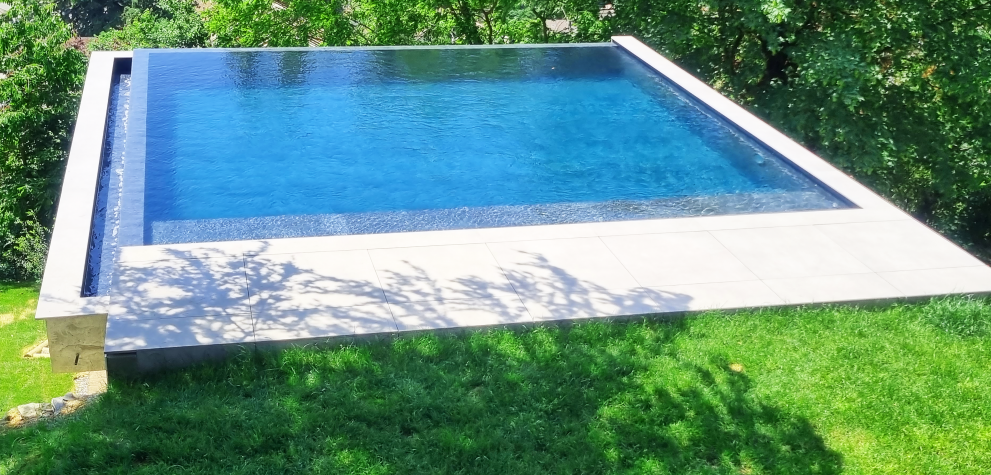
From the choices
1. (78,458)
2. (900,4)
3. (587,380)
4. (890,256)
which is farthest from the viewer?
(900,4)

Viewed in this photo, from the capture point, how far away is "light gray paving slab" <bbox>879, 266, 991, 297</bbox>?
585 cm

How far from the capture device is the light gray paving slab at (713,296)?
18.2 feet

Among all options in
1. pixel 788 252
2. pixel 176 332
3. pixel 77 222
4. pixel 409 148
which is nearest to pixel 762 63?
pixel 409 148

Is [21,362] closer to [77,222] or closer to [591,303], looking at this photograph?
[77,222]

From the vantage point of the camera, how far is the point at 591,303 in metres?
5.50

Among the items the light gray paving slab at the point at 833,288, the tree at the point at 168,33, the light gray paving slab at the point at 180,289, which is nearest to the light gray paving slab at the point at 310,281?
the light gray paving slab at the point at 180,289

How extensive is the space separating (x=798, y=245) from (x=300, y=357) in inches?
148

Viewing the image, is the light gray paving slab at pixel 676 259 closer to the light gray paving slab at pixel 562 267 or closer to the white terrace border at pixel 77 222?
the light gray paving slab at pixel 562 267

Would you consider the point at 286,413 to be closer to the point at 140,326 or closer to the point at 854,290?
the point at 140,326

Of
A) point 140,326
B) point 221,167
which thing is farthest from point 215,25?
point 140,326

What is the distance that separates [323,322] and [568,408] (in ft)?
5.01

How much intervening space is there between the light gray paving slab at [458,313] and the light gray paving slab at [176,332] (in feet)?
2.96

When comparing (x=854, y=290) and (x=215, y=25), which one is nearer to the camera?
(x=854, y=290)

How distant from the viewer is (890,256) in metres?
6.34
